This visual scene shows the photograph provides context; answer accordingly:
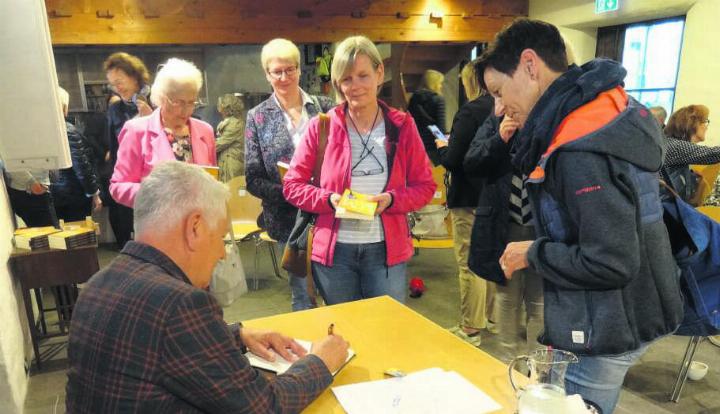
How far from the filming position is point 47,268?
2838 millimetres

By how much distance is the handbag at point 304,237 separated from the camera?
1962 mm

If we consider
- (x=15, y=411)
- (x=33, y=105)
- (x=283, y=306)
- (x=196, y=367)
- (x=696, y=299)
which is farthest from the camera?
(x=283, y=306)

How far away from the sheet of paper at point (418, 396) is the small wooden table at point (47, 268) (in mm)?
2353

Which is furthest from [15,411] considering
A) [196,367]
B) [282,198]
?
[196,367]

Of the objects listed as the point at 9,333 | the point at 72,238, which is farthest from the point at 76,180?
the point at 9,333

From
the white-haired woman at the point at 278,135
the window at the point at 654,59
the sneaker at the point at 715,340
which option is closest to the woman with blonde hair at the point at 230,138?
the white-haired woman at the point at 278,135

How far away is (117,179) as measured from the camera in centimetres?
225

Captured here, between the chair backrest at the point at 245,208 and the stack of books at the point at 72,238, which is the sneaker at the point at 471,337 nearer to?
the chair backrest at the point at 245,208

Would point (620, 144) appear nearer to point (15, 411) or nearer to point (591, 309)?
point (591, 309)

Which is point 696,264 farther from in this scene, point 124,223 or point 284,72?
point 124,223

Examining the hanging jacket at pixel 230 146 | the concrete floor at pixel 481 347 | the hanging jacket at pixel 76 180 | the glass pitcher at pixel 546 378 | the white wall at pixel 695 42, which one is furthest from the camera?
the hanging jacket at pixel 230 146

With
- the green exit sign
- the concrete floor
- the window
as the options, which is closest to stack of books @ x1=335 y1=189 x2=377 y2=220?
the concrete floor

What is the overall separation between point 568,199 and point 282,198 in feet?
4.75

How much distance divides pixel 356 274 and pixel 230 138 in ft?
13.0
